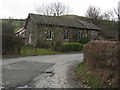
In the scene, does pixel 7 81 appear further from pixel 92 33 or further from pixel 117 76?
pixel 92 33

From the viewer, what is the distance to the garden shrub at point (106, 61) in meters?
6.52

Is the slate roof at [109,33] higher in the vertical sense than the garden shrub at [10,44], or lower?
higher

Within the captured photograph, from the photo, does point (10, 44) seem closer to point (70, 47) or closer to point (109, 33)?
point (70, 47)

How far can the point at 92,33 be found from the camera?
46469mm

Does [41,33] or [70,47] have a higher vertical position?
[41,33]

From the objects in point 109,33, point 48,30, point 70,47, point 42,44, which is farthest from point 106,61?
point 109,33

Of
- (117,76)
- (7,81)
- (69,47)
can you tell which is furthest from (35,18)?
(117,76)

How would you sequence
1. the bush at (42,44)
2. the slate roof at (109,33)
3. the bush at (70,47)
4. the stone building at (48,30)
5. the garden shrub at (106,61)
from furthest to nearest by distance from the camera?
1. the slate roof at (109,33)
2. the stone building at (48,30)
3. the bush at (42,44)
4. the bush at (70,47)
5. the garden shrub at (106,61)

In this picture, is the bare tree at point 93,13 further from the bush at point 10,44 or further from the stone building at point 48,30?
the bush at point 10,44

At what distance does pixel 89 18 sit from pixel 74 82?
183ft

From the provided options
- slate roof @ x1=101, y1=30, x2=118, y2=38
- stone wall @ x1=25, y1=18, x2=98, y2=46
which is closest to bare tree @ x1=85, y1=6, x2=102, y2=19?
slate roof @ x1=101, y1=30, x2=118, y2=38

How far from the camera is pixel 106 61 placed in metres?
7.54

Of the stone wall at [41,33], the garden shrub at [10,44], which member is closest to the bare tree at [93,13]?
the stone wall at [41,33]

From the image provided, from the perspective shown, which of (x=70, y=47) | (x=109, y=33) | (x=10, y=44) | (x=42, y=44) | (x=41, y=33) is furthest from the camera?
(x=109, y=33)
